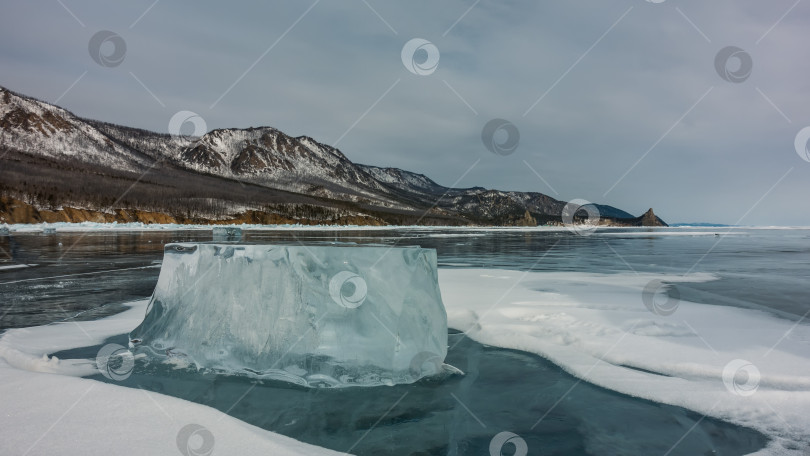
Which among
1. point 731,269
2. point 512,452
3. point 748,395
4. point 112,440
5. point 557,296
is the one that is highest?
point 731,269

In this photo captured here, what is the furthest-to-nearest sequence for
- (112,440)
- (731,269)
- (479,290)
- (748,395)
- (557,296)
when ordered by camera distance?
(731,269), (479,290), (557,296), (748,395), (112,440)

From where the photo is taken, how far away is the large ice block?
5066 millimetres

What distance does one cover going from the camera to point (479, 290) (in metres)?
11.0

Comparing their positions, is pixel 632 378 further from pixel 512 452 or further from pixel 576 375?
pixel 512 452

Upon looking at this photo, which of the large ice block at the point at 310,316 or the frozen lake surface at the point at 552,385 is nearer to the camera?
the frozen lake surface at the point at 552,385

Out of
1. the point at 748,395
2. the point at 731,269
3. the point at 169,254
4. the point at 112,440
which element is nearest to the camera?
the point at 112,440

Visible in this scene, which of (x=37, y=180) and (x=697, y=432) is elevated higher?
(x=37, y=180)

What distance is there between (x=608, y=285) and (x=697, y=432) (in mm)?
8602

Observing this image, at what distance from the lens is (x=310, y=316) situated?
205 inches

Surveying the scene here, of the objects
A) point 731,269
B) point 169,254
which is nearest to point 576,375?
point 169,254

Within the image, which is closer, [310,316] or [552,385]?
[552,385]

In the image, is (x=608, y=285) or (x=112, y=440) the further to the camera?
(x=608, y=285)

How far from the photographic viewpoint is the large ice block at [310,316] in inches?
199

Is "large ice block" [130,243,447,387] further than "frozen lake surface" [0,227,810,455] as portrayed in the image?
Yes
